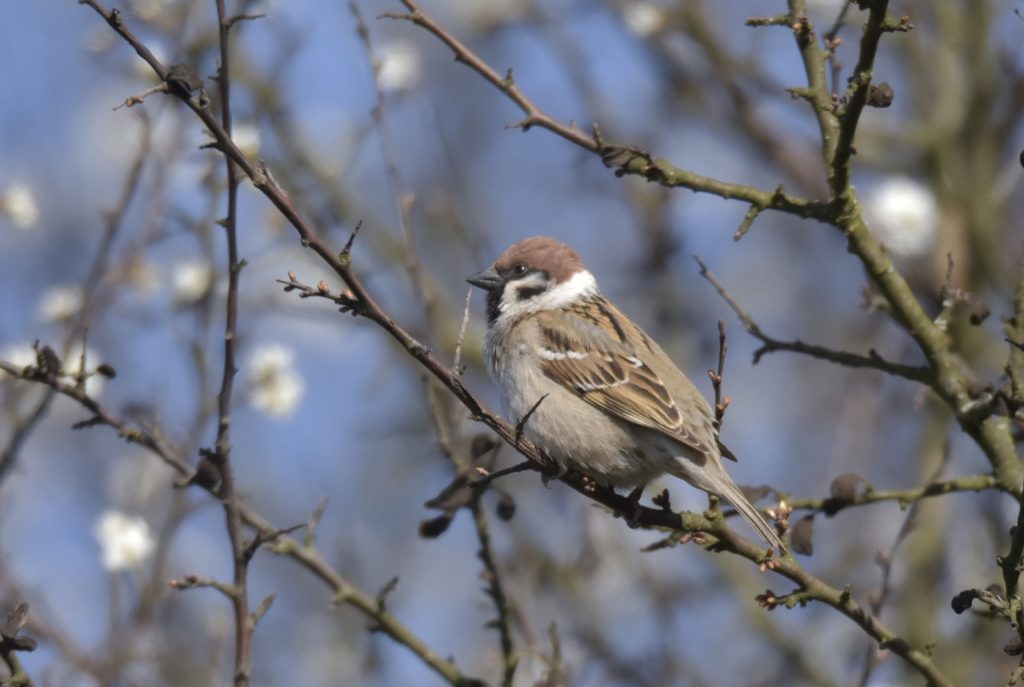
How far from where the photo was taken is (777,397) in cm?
912

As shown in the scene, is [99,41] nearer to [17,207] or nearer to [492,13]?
[17,207]

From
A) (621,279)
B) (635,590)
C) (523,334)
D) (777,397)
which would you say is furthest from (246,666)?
(777,397)

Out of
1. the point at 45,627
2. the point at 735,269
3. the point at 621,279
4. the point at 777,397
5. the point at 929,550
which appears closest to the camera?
the point at 45,627

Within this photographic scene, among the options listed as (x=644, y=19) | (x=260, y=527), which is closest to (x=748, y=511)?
(x=260, y=527)

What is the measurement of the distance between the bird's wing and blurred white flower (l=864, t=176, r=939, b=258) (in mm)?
1517

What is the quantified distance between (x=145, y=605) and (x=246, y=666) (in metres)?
1.21

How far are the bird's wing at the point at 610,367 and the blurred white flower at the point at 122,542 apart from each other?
1559 millimetres

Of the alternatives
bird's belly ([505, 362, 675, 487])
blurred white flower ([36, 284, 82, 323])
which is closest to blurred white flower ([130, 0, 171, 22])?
blurred white flower ([36, 284, 82, 323])

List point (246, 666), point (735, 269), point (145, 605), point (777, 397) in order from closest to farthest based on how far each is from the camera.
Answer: point (246, 666) → point (145, 605) → point (777, 397) → point (735, 269)

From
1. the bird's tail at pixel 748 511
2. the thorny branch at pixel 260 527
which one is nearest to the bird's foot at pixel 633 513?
the bird's tail at pixel 748 511

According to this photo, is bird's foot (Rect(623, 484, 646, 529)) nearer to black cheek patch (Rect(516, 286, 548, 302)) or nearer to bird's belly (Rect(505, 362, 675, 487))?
bird's belly (Rect(505, 362, 675, 487))

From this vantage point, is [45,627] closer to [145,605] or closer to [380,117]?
[145,605]

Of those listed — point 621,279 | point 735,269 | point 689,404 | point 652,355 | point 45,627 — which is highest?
point 735,269

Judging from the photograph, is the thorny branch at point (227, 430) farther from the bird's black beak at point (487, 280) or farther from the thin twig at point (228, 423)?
the bird's black beak at point (487, 280)
